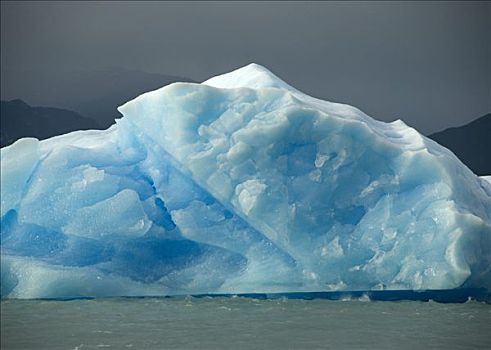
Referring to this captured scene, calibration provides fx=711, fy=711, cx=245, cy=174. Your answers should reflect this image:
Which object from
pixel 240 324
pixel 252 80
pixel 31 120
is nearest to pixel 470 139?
pixel 31 120

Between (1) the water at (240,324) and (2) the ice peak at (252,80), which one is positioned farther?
(2) the ice peak at (252,80)

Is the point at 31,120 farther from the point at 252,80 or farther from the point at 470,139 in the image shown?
the point at 252,80

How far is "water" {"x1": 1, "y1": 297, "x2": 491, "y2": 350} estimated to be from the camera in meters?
4.48

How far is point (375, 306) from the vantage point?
6.00m

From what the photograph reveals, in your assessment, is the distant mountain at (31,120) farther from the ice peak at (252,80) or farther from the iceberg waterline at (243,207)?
the iceberg waterline at (243,207)

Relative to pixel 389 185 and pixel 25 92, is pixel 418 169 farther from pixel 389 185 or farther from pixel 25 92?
pixel 25 92

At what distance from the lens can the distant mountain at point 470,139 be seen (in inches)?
861

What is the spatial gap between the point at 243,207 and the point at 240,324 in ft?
4.43

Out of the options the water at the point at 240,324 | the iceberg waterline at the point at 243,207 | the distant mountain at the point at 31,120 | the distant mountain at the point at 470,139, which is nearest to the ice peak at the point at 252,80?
the iceberg waterline at the point at 243,207

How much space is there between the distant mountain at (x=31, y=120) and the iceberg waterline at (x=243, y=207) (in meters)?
15.5

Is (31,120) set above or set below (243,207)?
above

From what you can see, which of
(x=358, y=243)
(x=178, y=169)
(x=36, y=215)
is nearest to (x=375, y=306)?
(x=358, y=243)

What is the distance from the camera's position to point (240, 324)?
16.5ft

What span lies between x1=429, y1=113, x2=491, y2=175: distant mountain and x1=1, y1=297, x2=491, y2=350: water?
16661 millimetres
